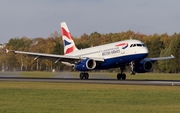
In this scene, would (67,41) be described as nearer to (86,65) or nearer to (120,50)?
(86,65)

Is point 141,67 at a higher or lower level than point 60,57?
lower

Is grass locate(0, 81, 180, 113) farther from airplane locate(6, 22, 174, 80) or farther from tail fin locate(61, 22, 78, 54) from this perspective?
tail fin locate(61, 22, 78, 54)

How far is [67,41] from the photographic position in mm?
73375

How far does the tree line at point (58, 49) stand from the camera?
127125 mm

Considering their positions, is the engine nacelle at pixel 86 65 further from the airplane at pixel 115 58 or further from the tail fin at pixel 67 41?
the tail fin at pixel 67 41

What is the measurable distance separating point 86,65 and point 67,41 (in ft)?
44.4

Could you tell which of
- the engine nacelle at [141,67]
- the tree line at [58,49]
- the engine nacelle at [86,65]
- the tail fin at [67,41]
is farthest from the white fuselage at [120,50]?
the tree line at [58,49]

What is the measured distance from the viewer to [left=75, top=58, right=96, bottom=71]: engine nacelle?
6053cm

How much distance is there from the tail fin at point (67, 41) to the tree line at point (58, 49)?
53.1m

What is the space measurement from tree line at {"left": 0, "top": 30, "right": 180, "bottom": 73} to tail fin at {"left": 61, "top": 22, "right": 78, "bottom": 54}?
2092 inches

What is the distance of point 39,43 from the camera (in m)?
175

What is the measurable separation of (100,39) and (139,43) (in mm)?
121586

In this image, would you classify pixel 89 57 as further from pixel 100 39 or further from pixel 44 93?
pixel 100 39

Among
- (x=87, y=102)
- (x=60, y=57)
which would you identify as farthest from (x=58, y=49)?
(x=87, y=102)
